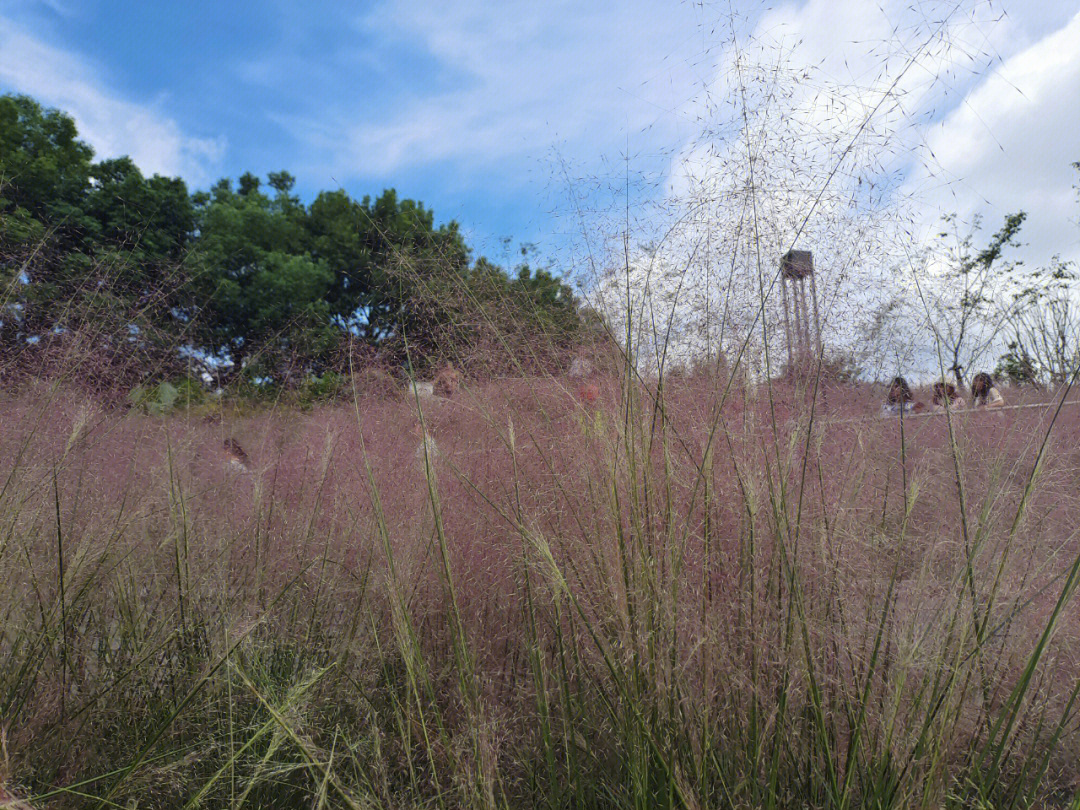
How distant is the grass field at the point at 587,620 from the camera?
1075 millimetres

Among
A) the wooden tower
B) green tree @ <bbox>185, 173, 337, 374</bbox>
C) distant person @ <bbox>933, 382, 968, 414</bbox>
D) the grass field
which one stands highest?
green tree @ <bbox>185, 173, 337, 374</bbox>

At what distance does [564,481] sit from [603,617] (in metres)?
0.30

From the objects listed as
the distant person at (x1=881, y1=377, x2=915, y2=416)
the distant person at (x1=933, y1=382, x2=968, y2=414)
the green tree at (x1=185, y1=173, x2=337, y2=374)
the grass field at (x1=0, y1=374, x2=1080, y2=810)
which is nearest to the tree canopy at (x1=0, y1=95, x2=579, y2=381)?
the grass field at (x1=0, y1=374, x2=1080, y2=810)

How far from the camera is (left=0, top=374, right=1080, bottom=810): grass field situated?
1.07 meters

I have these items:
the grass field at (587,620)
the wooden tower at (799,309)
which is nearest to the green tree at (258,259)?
the grass field at (587,620)

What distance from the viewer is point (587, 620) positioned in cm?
108

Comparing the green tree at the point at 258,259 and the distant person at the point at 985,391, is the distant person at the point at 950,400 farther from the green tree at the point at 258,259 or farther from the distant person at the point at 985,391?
the green tree at the point at 258,259

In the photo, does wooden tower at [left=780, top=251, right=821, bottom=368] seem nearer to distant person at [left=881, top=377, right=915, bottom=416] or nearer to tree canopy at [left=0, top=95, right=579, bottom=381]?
distant person at [left=881, top=377, right=915, bottom=416]

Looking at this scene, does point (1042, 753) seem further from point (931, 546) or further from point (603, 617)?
point (603, 617)

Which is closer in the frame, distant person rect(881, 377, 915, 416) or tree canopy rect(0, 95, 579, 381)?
distant person rect(881, 377, 915, 416)

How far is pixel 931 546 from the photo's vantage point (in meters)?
1.26

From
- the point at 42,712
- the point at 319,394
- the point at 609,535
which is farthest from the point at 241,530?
the point at 609,535

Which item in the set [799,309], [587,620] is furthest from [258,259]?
[587,620]

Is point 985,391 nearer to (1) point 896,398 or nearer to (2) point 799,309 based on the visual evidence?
(1) point 896,398
